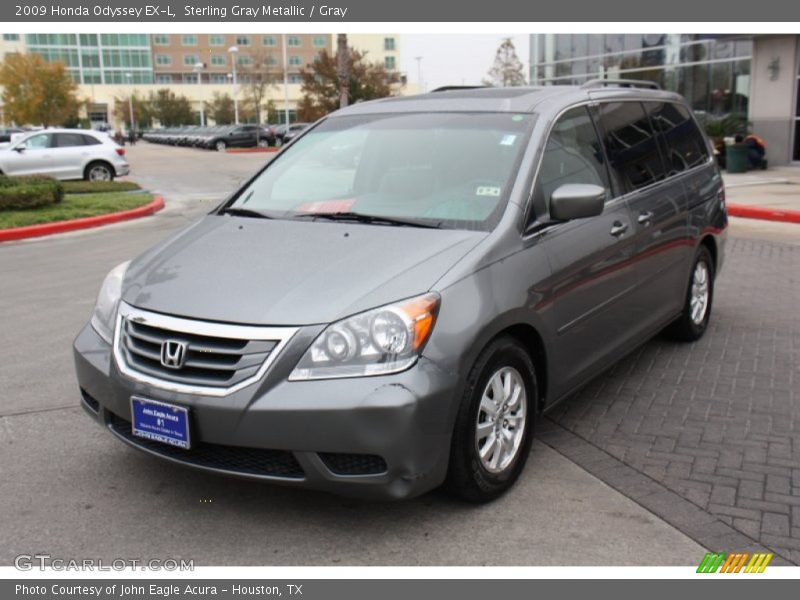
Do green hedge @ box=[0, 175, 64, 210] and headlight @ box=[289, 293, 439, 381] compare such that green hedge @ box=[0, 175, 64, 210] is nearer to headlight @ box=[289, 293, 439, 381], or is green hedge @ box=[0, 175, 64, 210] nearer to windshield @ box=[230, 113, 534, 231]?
windshield @ box=[230, 113, 534, 231]

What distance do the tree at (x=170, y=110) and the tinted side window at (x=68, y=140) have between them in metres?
81.8

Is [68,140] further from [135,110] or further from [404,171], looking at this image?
[135,110]

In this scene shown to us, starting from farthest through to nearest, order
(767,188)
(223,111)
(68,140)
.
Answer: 1. (223,111)
2. (68,140)
3. (767,188)

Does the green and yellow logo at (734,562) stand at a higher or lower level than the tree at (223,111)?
lower

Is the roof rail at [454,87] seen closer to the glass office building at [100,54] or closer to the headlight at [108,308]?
the headlight at [108,308]

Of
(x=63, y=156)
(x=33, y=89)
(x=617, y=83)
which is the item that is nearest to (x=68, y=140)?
(x=63, y=156)

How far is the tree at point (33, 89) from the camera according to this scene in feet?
175

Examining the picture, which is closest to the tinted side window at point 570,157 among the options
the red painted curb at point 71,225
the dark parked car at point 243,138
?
the red painted curb at point 71,225

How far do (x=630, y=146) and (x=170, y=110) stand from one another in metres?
101

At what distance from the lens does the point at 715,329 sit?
22.1 feet

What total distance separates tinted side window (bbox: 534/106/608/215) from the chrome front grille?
5.39ft

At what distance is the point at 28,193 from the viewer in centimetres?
1503

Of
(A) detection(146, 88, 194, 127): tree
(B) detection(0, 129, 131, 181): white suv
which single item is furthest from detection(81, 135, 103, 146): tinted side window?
(A) detection(146, 88, 194, 127): tree

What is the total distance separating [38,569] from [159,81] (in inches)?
4972
